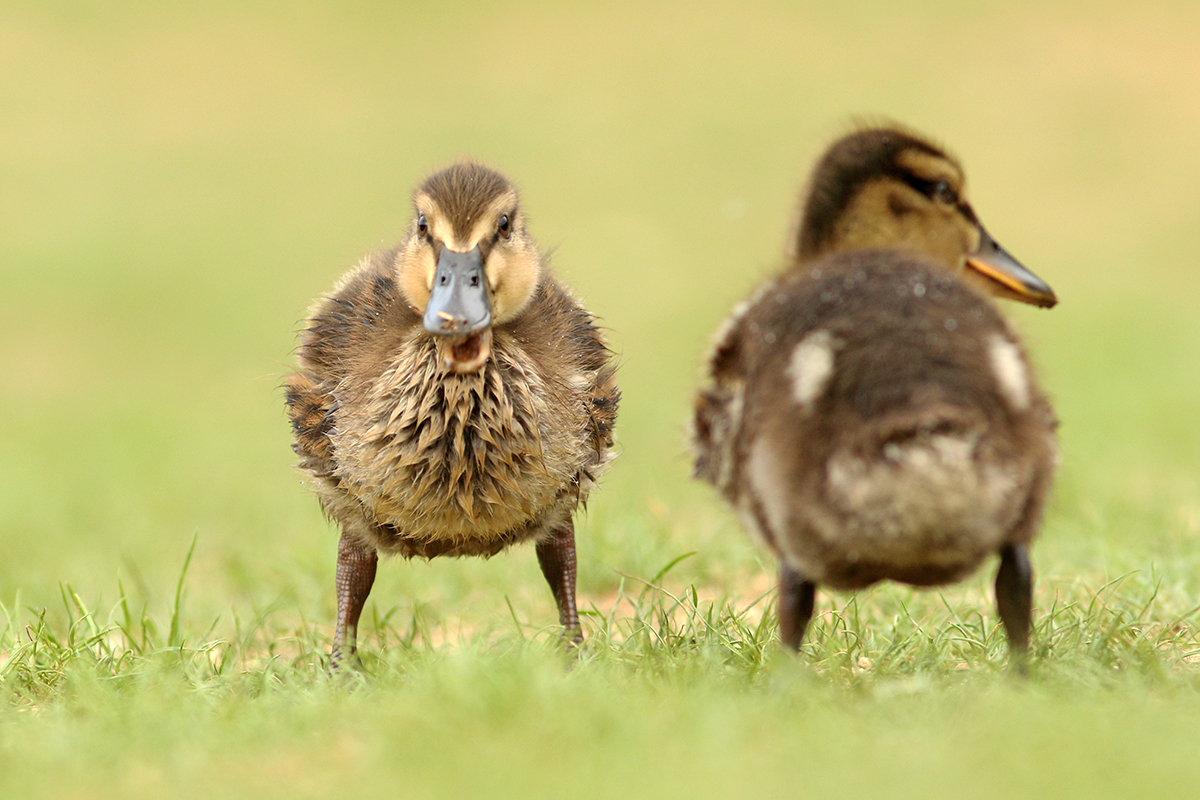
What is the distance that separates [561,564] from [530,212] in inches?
115

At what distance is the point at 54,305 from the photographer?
1570 centimetres

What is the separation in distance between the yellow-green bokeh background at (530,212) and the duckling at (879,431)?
0.84 m

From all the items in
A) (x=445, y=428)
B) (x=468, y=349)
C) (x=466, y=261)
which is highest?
(x=466, y=261)

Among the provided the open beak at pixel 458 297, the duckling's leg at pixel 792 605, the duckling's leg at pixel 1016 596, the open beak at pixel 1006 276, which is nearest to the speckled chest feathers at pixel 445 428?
the open beak at pixel 458 297

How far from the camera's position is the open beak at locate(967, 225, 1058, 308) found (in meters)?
4.52

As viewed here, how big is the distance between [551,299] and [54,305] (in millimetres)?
12235

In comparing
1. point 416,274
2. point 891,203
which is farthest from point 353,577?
point 891,203

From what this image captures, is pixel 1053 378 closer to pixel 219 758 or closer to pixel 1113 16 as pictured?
pixel 219 758

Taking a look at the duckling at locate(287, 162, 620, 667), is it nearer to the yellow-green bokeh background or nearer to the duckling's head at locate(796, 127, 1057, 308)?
the yellow-green bokeh background

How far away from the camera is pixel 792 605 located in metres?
3.81

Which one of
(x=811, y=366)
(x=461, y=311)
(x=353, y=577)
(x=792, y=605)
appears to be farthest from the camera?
(x=353, y=577)

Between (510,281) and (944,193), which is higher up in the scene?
(944,193)

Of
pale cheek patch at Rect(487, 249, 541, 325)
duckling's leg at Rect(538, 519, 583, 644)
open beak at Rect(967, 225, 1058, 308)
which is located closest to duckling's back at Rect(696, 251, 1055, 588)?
open beak at Rect(967, 225, 1058, 308)

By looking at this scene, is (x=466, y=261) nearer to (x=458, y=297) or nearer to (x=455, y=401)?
(x=458, y=297)
